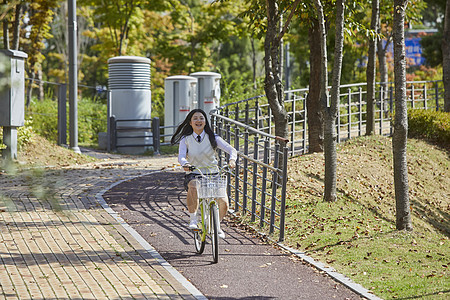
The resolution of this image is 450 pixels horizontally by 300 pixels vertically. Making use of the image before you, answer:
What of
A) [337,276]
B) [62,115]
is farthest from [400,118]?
[62,115]

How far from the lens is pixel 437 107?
2241cm

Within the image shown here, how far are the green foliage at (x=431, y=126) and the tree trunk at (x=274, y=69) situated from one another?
764cm

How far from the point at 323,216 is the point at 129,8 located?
20.8 m

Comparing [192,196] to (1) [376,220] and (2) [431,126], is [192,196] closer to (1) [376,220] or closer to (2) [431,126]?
(1) [376,220]

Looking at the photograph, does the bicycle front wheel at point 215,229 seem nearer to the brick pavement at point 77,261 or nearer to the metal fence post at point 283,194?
the brick pavement at point 77,261

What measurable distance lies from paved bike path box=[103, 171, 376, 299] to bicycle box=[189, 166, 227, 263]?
0.62 ft

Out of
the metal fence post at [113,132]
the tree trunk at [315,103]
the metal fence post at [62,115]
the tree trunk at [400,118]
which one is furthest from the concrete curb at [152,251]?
the metal fence post at [113,132]

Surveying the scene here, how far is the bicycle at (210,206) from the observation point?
6.86 metres

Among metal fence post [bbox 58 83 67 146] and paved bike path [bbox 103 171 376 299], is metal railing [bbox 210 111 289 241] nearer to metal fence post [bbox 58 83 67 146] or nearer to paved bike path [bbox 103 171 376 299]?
paved bike path [bbox 103 171 376 299]

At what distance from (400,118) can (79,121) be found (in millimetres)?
16626

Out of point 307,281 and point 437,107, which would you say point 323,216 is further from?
point 437,107

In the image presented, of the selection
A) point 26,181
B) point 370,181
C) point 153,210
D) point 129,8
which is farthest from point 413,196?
point 129,8

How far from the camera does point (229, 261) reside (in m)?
7.40

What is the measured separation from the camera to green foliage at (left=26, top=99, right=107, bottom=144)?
21109 mm
